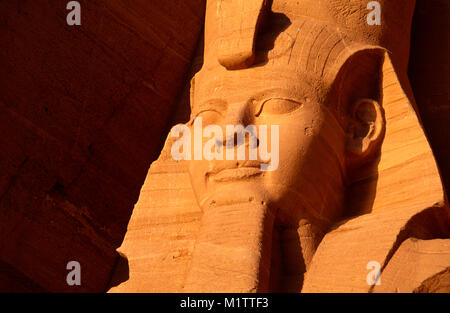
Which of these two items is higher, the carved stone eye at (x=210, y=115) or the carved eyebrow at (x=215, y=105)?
the carved eyebrow at (x=215, y=105)

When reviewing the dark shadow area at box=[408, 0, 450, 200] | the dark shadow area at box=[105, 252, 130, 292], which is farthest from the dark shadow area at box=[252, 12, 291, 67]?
the dark shadow area at box=[105, 252, 130, 292]

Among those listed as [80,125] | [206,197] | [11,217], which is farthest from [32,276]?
[206,197]

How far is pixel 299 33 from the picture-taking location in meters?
6.90

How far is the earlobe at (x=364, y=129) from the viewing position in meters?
6.86

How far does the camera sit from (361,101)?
693cm

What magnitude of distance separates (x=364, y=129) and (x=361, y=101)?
148mm

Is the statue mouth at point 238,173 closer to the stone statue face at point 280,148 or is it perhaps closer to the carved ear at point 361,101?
the stone statue face at point 280,148

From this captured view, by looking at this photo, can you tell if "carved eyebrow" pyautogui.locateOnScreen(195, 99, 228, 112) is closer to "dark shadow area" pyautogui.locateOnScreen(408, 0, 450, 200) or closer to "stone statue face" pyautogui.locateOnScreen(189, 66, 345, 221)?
"stone statue face" pyautogui.locateOnScreen(189, 66, 345, 221)

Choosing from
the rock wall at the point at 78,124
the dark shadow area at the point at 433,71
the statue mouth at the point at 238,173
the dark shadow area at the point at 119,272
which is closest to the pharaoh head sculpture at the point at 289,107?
the statue mouth at the point at 238,173

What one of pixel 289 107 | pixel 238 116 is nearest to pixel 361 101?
pixel 289 107

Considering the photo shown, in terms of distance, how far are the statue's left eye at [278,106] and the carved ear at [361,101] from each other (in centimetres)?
25

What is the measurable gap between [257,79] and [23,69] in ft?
6.28

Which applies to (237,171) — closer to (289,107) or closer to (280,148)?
(280,148)

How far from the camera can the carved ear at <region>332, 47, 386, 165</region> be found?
6.86 metres
